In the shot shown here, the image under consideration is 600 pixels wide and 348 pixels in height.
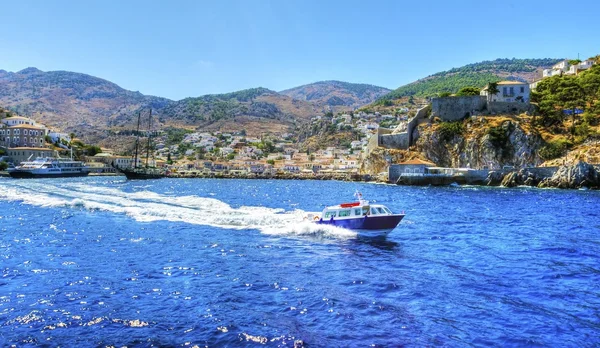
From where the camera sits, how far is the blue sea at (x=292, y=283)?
10.9 m

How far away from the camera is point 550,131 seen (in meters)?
73.4

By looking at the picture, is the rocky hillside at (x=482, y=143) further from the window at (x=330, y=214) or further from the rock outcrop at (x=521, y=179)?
the window at (x=330, y=214)

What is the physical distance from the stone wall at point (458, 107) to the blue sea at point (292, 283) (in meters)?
54.6

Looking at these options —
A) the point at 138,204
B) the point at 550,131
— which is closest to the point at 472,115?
the point at 550,131

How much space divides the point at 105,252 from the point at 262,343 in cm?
1213

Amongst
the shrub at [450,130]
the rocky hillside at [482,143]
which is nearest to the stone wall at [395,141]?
the rocky hillside at [482,143]

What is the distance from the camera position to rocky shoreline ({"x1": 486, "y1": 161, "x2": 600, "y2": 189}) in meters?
57.2

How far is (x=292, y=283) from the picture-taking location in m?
15.1

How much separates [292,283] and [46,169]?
86.2 meters

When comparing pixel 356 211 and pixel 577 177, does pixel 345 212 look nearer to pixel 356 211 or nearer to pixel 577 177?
pixel 356 211

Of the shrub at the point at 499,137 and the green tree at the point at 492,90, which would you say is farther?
the green tree at the point at 492,90

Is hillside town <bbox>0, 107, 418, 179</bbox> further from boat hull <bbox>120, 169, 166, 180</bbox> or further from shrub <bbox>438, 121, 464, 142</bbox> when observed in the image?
shrub <bbox>438, 121, 464, 142</bbox>

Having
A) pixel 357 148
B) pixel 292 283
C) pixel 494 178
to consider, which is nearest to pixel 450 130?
pixel 494 178

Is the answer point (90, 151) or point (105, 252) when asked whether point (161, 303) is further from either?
point (90, 151)
